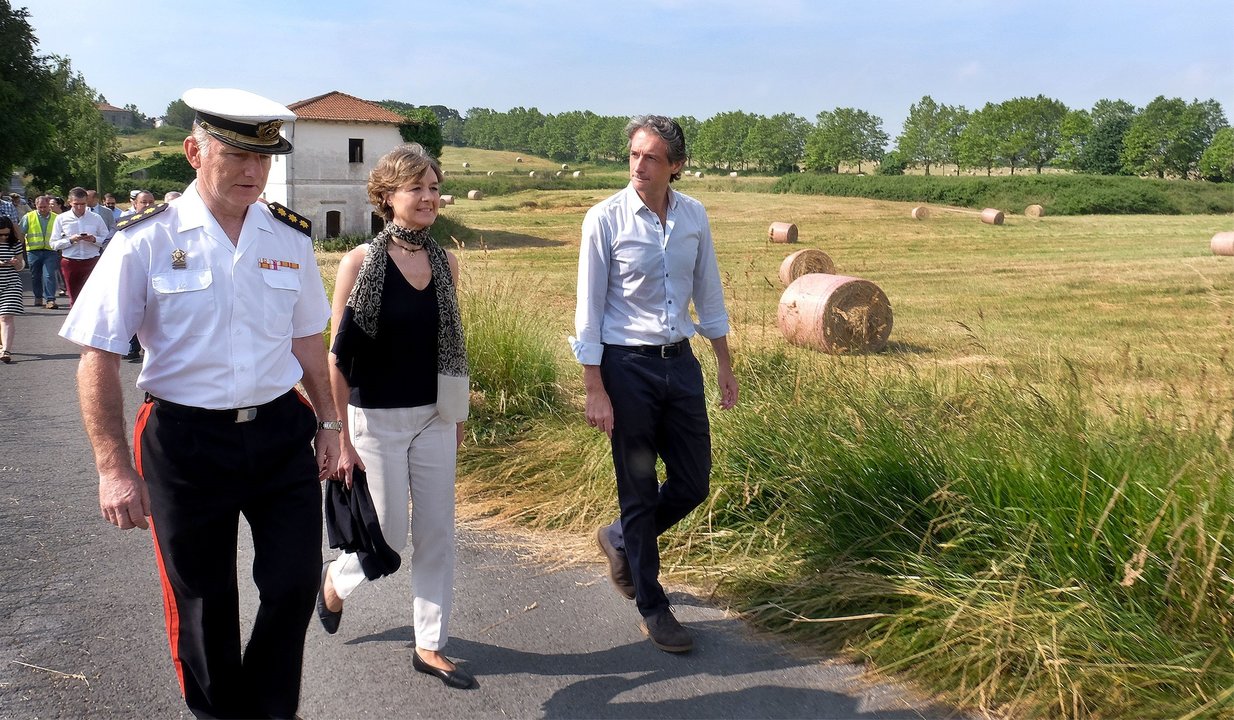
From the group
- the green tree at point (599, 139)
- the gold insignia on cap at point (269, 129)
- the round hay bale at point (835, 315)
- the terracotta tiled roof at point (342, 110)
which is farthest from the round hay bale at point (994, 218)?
the green tree at point (599, 139)

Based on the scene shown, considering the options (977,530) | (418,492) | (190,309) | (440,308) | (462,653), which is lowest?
(462,653)

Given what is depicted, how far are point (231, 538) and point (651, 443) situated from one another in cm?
176

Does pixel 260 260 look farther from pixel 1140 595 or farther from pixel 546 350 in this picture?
pixel 546 350

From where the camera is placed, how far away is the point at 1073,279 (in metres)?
22.8

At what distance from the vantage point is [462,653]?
4316 mm

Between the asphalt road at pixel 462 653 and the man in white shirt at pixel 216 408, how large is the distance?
24.6 inches

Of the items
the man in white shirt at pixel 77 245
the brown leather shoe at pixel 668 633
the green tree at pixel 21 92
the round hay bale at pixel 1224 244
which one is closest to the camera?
the brown leather shoe at pixel 668 633

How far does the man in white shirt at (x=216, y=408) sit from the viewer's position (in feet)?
9.96

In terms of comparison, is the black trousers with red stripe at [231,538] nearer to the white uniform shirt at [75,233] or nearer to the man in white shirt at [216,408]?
the man in white shirt at [216,408]

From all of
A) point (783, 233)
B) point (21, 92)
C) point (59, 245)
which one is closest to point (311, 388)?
point (59, 245)

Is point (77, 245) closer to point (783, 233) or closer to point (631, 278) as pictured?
point (631, 278)

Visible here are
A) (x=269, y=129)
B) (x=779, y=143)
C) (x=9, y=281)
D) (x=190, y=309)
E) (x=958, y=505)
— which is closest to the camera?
(x=190, y=309)

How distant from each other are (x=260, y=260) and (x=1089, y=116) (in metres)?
86.0

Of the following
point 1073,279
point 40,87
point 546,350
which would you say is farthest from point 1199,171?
point 546,350
